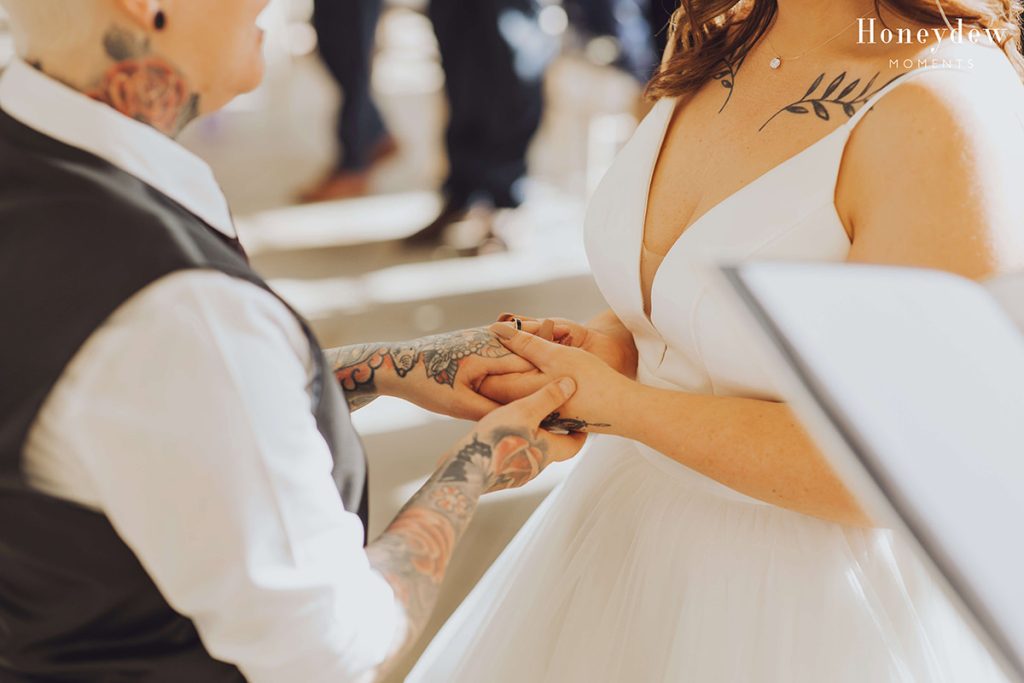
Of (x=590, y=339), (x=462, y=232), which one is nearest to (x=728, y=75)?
(x=590, y=339)

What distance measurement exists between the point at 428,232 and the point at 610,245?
2.67 m

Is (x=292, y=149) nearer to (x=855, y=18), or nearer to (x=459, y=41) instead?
(x=459, y=41)

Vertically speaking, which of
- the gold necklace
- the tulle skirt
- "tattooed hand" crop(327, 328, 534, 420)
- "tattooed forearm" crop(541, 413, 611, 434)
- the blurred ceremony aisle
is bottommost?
the blurred ceremony aisle

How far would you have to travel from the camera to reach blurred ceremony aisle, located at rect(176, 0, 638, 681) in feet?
8.48

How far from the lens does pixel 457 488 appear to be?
3.10 feet

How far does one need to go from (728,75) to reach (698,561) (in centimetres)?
63

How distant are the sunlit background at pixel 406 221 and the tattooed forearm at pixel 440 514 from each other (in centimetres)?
104

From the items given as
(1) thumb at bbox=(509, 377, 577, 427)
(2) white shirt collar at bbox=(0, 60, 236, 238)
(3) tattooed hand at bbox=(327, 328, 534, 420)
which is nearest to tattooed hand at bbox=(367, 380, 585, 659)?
(1) thumb at bbox=(509, 377, 577, 427)

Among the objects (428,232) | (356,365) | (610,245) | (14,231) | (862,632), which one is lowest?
(428,232)

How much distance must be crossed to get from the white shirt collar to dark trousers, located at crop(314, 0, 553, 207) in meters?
3.03

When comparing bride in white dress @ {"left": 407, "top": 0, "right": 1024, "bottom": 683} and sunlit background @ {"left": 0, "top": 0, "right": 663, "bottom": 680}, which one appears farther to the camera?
sunlit background @ {"left": 0, "top": 0, "right": 663, "bottom": 680}

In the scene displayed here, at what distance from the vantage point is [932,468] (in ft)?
1.18

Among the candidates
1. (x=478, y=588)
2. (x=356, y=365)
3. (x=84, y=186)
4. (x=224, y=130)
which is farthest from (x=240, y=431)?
(x=224, y=130)

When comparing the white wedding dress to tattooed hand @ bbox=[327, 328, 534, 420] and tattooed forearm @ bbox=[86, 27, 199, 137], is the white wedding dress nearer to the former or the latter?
tattooed hand @ bbox=[327, 328, 534, 420]
